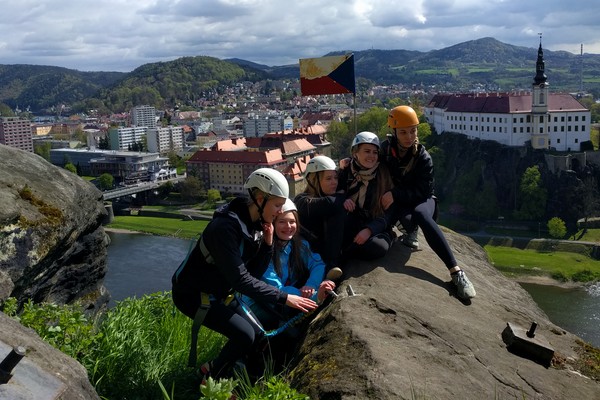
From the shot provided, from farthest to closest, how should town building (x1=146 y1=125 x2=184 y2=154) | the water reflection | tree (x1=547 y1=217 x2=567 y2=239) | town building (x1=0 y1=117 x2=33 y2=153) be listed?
town building (x1=146 y1=125 x2=184 y2=154), town building (x1=0 y1=117 x2=33 y2=153), tree (x1=547 y1=217 x2=567 y2=239), the water reflection

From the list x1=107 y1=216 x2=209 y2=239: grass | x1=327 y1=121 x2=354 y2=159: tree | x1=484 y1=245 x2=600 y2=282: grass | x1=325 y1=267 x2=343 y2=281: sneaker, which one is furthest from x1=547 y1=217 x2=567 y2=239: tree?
x1=325 y1=267 x2=343 y2=281: sneaker

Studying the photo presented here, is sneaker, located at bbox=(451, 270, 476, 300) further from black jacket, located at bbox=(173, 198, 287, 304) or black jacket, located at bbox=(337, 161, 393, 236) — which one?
black jacket, located at bbox=(173, 198, 287, 304)

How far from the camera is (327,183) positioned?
12.8ft

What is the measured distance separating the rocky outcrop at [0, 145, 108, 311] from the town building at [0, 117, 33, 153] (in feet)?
247

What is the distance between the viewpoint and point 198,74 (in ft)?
529

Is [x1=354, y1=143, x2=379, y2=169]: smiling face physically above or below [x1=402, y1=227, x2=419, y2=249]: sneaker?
above

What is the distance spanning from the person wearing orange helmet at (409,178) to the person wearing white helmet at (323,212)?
35 centimetres

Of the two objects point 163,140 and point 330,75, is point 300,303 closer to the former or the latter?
point 330,75

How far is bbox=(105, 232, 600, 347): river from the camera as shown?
70.1ft

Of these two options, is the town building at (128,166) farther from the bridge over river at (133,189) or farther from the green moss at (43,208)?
the green moss at (43,208)

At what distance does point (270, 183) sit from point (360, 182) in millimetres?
1169

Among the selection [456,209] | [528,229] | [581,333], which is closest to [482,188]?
[456,209]

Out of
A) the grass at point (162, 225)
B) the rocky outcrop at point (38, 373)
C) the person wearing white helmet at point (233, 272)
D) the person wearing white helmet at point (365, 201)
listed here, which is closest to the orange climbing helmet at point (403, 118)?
the person wearing white helmet at point (365, 201)

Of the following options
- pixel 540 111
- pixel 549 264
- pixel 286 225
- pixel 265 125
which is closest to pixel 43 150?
pixel 265 125
